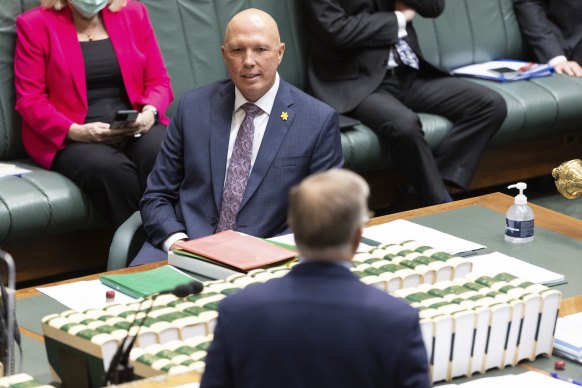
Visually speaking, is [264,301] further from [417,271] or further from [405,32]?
[405,32]

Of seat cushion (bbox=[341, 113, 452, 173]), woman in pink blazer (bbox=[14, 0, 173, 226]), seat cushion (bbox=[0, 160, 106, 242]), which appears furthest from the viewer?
seat cushion (bbox=[341, 113, 452, 173])

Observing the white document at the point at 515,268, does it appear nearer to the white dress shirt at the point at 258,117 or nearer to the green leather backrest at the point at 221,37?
the white dress shirt at the point at 258,117

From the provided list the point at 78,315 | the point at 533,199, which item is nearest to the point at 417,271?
the point at 78,315

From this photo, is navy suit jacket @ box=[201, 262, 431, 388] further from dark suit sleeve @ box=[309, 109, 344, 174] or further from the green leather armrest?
dark suit sleeve @ box=[309, 109, 344, 174]

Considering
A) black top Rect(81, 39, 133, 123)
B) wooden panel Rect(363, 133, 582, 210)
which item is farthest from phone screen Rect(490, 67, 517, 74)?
black top Rect(81, 39, 133, 123)

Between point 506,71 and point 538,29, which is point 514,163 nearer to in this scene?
point 506,71

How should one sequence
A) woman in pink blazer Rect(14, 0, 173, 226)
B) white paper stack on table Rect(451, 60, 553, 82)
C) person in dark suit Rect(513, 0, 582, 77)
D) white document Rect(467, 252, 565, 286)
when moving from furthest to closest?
1. person in dark suit Rect(513, 0, 582, 77)
2. white paper stack on table Rect(451, 60, 553, 82)
3. woman in pink blazer Rect(14, 0, 173, 226)
4. white document Rect(467, 252, 565, 286)

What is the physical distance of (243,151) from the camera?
12.1 ft

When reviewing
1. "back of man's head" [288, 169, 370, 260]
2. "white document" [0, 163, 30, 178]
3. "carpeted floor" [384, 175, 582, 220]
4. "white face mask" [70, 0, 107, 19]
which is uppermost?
"back of man's head" [288, 169, 370, 260]

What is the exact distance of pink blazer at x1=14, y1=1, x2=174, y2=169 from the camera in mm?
4672

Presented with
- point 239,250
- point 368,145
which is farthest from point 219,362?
point 368,145

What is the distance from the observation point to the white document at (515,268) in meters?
3.03

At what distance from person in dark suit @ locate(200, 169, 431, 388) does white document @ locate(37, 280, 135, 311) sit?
1.11m

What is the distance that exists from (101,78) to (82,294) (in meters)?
2.03
